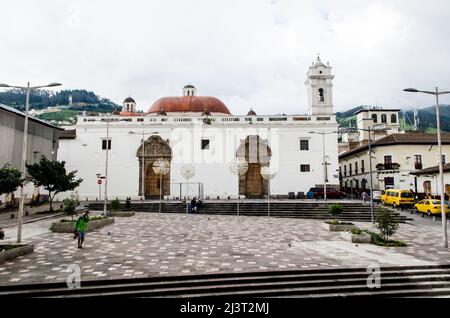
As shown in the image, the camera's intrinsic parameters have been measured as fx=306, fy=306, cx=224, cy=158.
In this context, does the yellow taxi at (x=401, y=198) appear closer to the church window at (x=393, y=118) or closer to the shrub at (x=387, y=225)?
the shrub at (x=387, y=225)

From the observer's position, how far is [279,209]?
27.4 metres

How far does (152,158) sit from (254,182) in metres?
13.1

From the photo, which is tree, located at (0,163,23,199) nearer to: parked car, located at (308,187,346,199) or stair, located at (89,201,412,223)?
stair, located at (89,201,412,223)

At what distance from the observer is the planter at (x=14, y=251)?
445 inches

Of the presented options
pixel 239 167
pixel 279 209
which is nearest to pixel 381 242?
pixel 239 167

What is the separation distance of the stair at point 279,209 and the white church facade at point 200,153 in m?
7.81

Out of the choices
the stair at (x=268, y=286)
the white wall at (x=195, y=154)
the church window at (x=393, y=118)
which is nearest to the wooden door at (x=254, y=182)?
the white wall at (x=195, y=154)

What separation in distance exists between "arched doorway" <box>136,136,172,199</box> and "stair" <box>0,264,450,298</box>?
29402mm

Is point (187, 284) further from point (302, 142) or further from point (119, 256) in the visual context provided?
point (302, 142)

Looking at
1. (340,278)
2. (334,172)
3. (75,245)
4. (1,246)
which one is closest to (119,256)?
(75,245)

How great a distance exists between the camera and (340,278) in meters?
9.52

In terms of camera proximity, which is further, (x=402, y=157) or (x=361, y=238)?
(x=402, y=157)

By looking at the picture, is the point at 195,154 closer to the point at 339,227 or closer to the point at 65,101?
the point at 339,227
